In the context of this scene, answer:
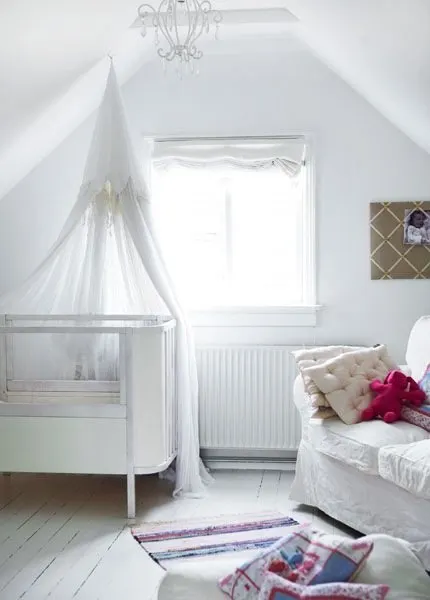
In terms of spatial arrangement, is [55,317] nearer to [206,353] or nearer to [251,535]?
[206,353]

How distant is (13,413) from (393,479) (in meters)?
1.81

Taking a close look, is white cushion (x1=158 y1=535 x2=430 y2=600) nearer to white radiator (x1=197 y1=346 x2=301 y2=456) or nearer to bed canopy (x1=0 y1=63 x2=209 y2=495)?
bed canopy (x1=0 y1=63 x2=209 y2=495)

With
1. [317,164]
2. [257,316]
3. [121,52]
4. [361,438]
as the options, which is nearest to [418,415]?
[361,438]

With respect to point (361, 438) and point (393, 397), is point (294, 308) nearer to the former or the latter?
point (393, 397)

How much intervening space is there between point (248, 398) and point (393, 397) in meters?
1.32

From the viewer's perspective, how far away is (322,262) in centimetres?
498

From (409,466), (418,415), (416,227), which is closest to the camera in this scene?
(409,466)

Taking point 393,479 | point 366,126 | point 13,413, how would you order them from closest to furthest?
point 393,479
point 13,413
point 366,126

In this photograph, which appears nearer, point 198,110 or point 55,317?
point 55,317

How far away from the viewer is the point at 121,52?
14.7ft

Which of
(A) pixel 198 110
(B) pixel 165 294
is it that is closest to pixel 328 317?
(B) pixel 165 294

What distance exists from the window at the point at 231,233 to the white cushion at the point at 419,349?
2.75ft

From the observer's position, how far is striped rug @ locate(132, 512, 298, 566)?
354 cm

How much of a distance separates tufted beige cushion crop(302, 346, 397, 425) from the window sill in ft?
2.88
